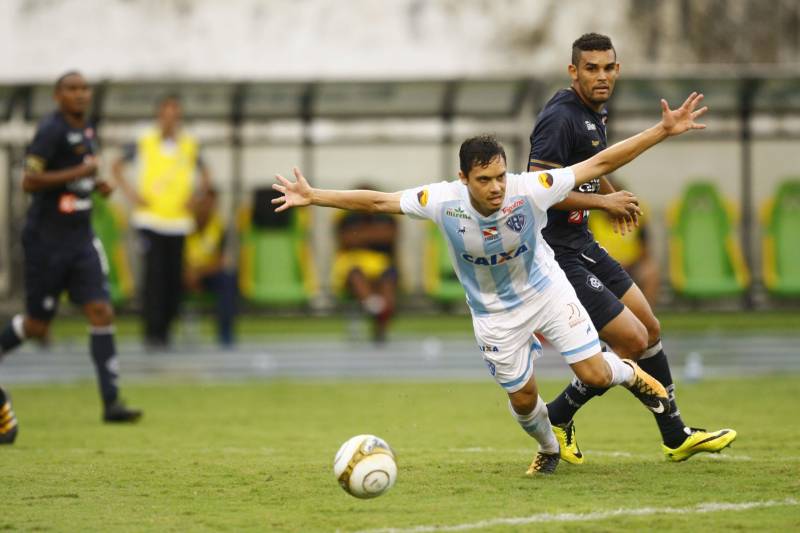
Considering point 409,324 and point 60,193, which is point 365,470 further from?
point 409,324

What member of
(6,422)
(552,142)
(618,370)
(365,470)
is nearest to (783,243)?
(552,142)

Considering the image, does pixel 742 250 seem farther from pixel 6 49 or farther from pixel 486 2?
pixel 6 49

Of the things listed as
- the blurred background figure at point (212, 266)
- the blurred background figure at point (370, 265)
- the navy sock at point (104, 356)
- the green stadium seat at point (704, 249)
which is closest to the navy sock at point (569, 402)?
the navy sock at point (104, 356)

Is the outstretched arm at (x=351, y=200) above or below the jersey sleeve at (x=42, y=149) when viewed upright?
below

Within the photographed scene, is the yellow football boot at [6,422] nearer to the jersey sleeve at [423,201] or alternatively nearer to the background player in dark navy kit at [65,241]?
the background player in dark navy kit at [65,241]

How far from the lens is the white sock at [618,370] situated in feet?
26.1

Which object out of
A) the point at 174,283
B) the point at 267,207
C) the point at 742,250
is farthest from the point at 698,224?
the point at 174,283

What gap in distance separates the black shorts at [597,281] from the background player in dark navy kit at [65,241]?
4452mm

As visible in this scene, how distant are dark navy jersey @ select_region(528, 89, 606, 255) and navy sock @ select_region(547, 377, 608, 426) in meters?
0.80

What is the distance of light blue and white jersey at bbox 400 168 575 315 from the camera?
7.68 meters

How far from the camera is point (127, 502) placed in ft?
24.2

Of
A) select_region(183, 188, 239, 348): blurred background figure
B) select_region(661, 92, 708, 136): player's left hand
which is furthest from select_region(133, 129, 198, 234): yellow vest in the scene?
select_region(661, 92, 708, 136): player's left hand

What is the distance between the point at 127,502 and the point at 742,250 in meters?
14.4

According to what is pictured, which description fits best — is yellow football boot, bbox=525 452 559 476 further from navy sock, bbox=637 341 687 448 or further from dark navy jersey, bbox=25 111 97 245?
dark navy jersey, bbox=25 111 97 245
